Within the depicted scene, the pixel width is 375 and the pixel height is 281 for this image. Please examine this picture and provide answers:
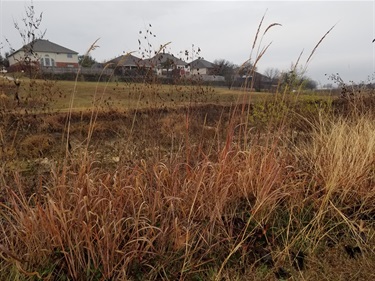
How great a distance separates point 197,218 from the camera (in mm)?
2244

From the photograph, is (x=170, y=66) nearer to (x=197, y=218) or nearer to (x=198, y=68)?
(x=198, y=68)

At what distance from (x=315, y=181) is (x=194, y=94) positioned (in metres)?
2.41

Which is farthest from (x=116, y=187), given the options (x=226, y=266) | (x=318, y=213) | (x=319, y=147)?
(x=319, y=147)

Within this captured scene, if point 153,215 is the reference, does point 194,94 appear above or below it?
above

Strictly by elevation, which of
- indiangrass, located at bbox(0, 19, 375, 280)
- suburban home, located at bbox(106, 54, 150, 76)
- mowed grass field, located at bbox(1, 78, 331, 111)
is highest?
suburban home, located at bbox(106, 54, 150, 76)

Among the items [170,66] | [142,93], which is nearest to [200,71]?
[170,66]

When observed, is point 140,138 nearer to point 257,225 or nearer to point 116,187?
point 116,187

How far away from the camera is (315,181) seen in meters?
2.73

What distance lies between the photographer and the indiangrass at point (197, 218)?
1.81 meters

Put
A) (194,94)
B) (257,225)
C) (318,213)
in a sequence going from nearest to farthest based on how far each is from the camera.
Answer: (257,225), (318,213), (194,94)

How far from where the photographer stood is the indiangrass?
181 cm

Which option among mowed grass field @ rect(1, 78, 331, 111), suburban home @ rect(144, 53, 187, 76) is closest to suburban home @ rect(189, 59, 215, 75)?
suburban home @ rect(144, 53, 187, 76)

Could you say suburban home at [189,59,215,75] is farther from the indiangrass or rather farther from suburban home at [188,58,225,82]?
the indiangrass

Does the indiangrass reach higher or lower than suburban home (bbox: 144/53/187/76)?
lower
